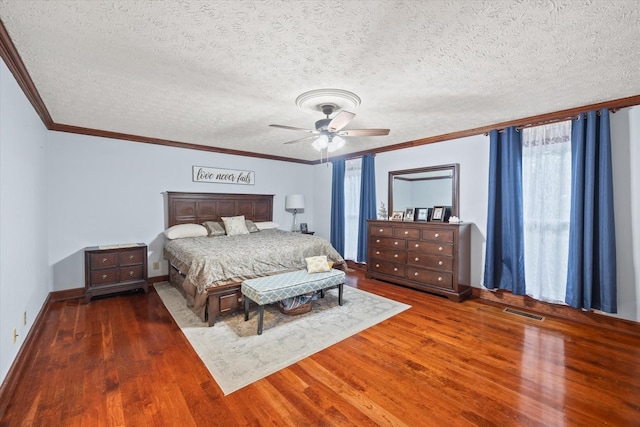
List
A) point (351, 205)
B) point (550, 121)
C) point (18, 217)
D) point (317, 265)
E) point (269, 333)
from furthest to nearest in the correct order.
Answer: point (351, 205) < point (317, 265) < point (550, 121) < point (269, 333) < point (18, 217)

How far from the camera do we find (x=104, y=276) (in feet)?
12.7

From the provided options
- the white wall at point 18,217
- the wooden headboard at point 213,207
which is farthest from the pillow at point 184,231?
the white wall at point 18,217

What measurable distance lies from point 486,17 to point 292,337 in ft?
9.76

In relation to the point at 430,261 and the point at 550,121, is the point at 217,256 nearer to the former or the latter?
the point at 430,261

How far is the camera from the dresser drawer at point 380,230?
4.69 metres

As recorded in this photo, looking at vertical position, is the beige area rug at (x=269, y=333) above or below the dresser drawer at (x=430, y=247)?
below

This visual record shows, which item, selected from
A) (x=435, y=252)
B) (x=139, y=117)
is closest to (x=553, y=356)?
(x=435, y=252)

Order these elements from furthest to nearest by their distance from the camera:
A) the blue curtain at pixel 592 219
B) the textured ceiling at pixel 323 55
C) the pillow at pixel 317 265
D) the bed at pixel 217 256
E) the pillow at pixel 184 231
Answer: the pillow at pixel 184 231, the pillow at pixel 317 265, the bed at pixel 217 256, the blue curtain at pixel 592 219, the textured ceiling at pixel 323 55

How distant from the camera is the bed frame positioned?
3.14 m

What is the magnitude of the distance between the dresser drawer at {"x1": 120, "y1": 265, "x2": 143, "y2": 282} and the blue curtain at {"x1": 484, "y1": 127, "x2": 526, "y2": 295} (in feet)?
16.4

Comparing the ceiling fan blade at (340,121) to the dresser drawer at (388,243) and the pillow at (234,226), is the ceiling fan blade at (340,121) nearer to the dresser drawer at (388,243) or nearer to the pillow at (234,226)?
the dresser drawer at (388,243)

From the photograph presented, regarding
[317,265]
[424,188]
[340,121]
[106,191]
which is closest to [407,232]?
[424,188]

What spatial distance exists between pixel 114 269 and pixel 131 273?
0.71 feet

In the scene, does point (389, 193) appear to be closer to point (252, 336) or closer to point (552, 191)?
point (552, 191)
